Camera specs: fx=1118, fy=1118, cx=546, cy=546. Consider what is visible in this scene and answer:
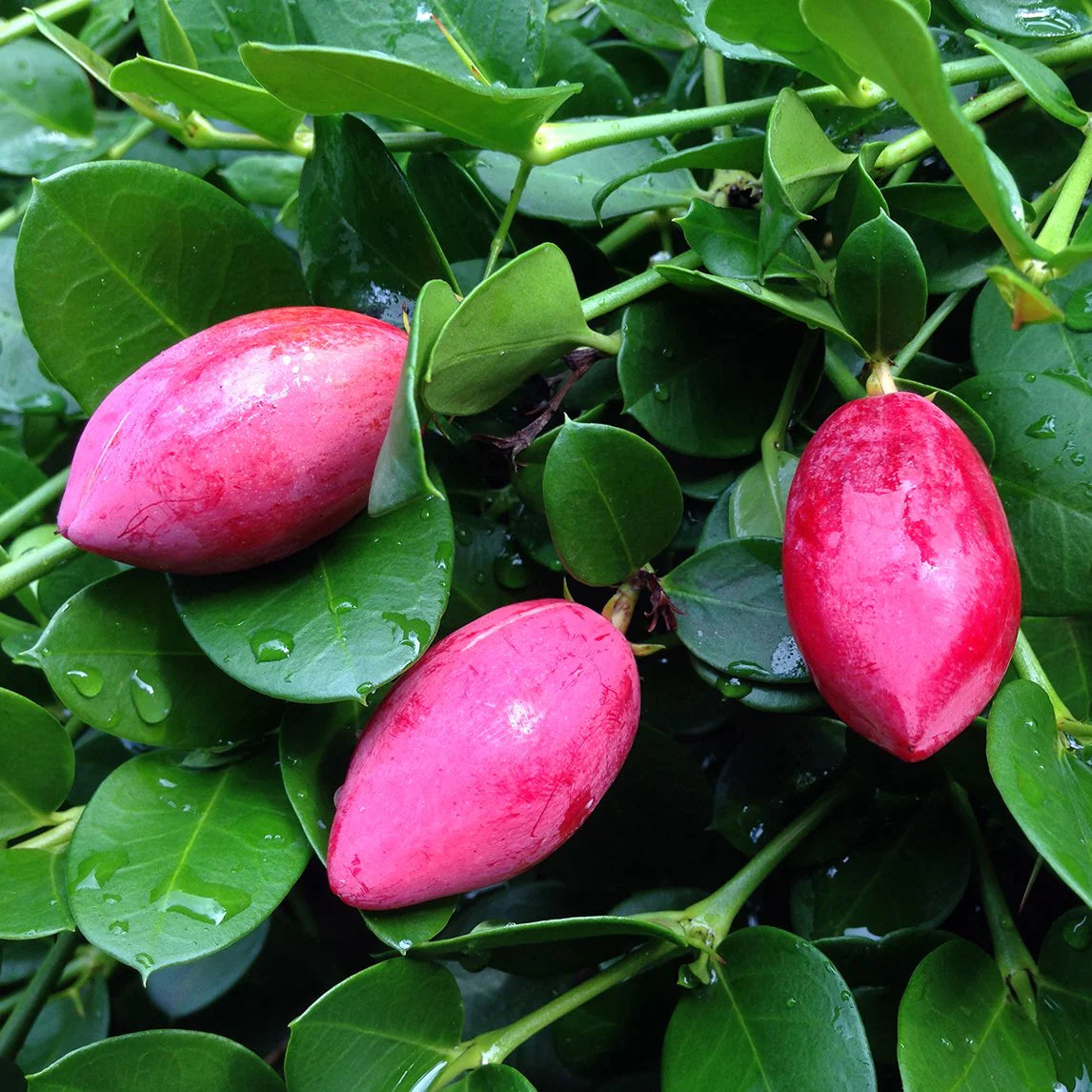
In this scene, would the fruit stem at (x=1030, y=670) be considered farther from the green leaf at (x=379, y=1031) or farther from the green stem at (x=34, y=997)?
the green stem at (x=34, y=997)

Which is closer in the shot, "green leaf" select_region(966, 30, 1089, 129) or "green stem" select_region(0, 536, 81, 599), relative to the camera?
"green leaf" select_region(966, 30, 1089, 129)

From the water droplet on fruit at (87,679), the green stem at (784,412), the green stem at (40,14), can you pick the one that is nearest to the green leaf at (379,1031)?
the water droplet on fruit at (87,679)

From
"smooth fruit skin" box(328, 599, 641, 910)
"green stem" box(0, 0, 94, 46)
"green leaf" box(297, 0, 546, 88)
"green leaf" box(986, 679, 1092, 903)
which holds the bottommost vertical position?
"green leaf" box(986, 679, 1092, 903)

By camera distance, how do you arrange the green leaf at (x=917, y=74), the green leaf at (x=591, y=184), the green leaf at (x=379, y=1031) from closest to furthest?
the green leaf at (x=917, y=74) → the green leaf at (x=379, y=1031) → the green leaf at (x=591, y=184)

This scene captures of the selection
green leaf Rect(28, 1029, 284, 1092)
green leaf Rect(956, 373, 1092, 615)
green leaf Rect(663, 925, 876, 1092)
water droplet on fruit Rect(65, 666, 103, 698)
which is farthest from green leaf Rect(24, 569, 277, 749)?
green leaf Rect(956, 373, 1092, 615)

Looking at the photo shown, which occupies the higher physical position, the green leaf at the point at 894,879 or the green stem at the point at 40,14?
the green stem at the point at 40,14

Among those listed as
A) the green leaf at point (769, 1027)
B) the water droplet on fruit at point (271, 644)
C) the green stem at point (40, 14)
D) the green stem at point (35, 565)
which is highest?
the green stem at point (40, 14)

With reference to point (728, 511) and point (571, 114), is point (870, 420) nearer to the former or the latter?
point (728, 511)

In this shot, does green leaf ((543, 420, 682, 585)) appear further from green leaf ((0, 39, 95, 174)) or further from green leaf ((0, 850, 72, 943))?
green leaf ((0, 39, 95, 174))
